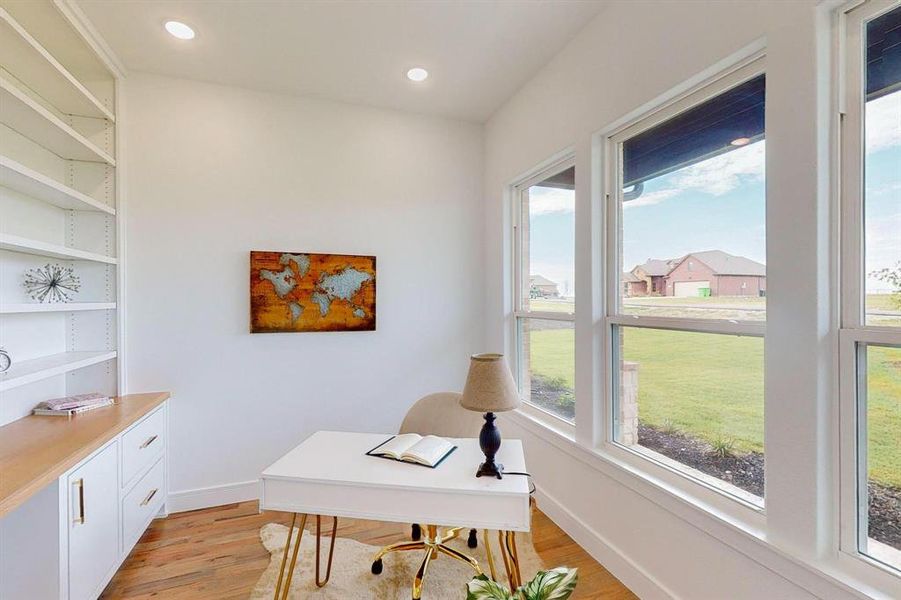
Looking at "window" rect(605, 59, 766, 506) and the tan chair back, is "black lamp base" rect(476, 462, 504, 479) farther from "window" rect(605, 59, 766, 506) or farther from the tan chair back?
"window" rect(605, 59, 766, 506)

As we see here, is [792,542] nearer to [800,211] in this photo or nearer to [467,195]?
[800,211]

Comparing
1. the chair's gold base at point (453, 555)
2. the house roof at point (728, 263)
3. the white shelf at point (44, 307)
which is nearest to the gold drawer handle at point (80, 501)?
the white shelf at point (44, 307)

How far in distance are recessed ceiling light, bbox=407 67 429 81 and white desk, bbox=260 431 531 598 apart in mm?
2411

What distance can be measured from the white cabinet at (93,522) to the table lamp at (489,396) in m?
1.66

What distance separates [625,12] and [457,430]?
2.31 metres

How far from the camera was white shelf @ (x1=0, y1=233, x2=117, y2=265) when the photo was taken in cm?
169

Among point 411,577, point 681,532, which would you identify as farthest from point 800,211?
point 411,577

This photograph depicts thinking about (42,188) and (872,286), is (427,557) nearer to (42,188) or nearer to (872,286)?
(872,286)

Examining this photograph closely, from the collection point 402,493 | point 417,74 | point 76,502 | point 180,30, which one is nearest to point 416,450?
point 402,493

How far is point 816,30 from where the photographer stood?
130cm

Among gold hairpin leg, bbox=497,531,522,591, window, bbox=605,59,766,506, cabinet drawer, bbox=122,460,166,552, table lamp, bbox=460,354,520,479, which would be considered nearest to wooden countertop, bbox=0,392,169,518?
cabinet drawer, bbox=122,460,166,552

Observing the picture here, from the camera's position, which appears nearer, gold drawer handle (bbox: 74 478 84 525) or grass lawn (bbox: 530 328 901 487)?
grass lawn (bbox: 530 328 901 487)

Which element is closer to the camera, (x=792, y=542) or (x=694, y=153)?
(x=792, y=542)

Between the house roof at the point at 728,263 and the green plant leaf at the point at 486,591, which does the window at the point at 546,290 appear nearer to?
the house roof at the point at 728,263
